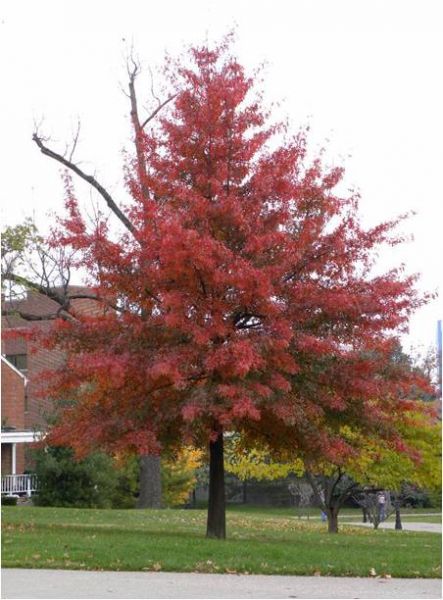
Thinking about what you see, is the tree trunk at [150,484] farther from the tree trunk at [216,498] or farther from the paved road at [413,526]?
the tree trunk at [216,498]

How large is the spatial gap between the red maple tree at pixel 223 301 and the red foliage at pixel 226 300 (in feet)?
0.08

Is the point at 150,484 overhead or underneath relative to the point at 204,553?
underneath

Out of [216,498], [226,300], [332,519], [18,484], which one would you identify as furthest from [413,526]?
[226,300]

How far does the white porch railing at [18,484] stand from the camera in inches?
1594

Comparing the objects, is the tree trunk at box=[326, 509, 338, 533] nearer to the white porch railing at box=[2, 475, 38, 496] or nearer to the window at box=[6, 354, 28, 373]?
the white porch railing at box=[2, 475, 38, 496]

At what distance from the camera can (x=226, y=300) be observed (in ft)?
50.0

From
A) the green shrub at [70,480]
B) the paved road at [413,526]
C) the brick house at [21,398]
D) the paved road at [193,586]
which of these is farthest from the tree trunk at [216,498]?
the brick house at [21,398]

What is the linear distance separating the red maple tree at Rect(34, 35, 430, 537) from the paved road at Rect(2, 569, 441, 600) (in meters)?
3.11

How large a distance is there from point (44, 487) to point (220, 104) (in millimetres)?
21238

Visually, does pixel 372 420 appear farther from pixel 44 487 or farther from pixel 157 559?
pixel 44 487

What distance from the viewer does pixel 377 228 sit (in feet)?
52.9

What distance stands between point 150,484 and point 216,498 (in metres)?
15.4

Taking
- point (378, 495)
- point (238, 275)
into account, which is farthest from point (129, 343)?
point (378, 495)

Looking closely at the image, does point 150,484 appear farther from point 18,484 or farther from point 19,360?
point 19,360
